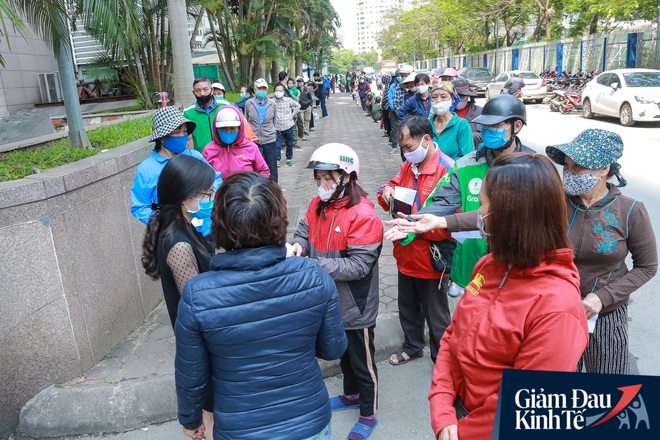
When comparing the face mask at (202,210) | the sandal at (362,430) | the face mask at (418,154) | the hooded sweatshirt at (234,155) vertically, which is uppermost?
the face mask at (418,154)

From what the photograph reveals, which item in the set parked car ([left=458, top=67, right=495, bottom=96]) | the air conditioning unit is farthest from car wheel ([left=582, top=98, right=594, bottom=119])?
the air conditioning unit

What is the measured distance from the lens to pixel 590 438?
1082mm

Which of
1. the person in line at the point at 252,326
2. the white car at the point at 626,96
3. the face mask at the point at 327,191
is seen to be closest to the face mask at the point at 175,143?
the face mask at the point at 327,191

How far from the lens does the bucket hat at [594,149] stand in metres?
2.37

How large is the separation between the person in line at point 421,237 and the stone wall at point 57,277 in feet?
6.65

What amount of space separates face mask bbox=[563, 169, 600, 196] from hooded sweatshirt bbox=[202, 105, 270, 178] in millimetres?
3332

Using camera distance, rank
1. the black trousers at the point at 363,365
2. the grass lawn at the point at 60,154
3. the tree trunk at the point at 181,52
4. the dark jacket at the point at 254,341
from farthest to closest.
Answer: the tree trunk at the point at 181,52 → the grass lawn at the point at 60,154 → the black trousers at the point at 363,365 → the dark jacket at the point at 254,341

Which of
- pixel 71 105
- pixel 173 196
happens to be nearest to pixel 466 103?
pixel 71 105

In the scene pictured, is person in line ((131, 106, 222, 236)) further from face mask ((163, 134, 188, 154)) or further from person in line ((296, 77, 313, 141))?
person in line ((296, 77, 313, 141))

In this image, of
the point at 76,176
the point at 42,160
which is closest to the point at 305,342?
the point at 76,176

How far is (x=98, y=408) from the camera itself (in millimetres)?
3398

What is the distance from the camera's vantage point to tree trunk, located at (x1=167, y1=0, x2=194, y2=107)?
982cm

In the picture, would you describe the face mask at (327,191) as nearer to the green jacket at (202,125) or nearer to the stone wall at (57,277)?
the stone wall at (57,277)

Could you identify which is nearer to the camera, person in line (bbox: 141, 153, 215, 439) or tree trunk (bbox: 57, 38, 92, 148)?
person in line (bbox: 141, 153, 215, 439)
